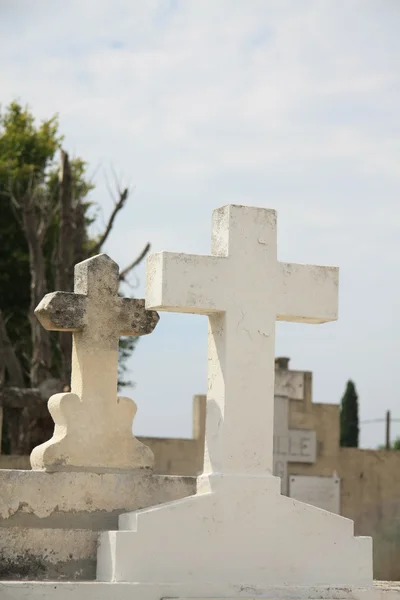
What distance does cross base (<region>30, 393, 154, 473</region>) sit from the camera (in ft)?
24.1

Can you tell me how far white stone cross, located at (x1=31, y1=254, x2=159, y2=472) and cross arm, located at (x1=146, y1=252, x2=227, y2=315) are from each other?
1.55ft

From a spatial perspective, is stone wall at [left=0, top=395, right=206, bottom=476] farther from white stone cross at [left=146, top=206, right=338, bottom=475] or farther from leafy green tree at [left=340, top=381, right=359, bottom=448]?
white stone cross at [left=146, top=206, right=338, bottom=475]

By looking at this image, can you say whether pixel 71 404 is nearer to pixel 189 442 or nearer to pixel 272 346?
pixel 272 346

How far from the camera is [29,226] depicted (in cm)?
1967

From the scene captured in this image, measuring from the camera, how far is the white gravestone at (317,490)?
19.9 metres

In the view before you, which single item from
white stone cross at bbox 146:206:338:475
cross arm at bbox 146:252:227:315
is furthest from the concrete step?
cross arm at bbox 146:252:227:315

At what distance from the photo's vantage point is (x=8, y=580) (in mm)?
6855

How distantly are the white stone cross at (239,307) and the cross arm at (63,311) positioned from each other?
20.4 inches

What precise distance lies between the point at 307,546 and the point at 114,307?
1.92 meters

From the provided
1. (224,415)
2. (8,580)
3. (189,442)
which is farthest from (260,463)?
(189,442)

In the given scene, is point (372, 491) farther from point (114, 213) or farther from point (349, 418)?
point (349, 418)

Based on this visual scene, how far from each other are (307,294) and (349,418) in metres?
23.7

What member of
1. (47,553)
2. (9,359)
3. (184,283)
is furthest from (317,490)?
(184,283)

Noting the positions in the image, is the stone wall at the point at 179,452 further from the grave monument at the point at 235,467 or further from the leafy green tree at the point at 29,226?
the grave monument at the point at 235,467
